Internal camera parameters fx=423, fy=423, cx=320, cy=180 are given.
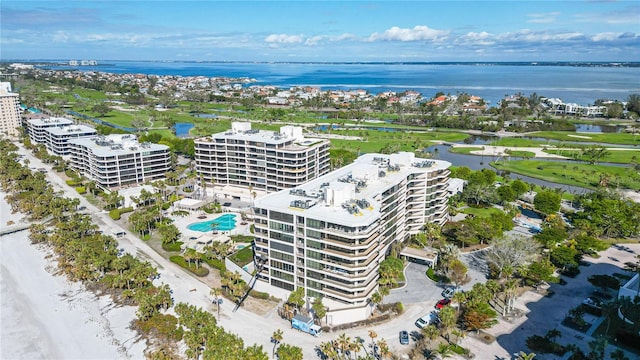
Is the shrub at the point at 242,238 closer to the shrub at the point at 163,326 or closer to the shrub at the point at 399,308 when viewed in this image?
the shrub at the point at 163,326

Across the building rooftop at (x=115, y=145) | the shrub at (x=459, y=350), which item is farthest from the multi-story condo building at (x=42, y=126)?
the shrub at (x=459, y=350)

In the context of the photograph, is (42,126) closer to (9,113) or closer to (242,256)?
(9,113)

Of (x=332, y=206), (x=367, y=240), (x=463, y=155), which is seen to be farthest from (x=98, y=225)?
(x=463, y=155)

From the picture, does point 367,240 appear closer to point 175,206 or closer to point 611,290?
point 611,290

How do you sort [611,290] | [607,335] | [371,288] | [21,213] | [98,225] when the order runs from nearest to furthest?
1. [607,335]
2. [371,288]
3. [611,290]
4. [98,225]
5. [21,213]

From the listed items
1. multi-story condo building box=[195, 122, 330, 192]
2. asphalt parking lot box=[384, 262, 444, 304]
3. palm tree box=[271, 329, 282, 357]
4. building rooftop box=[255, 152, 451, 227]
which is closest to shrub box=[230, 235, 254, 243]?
multi-story condo building box=[195, 122, 330, 192]

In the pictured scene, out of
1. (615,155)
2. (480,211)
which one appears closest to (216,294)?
(480,211)
